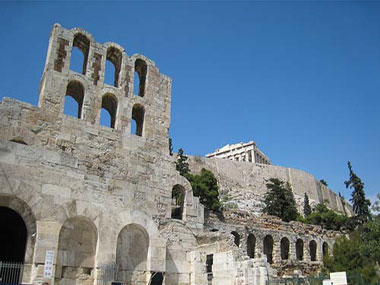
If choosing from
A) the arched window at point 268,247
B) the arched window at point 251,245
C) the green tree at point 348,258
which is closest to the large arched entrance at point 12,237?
the green tree at point 348,258

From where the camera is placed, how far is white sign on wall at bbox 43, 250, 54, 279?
11.3 meters

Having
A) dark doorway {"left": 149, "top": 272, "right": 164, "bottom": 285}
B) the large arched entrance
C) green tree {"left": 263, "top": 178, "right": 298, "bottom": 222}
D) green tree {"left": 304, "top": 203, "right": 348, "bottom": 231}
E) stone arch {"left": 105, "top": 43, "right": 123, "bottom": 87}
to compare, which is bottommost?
dark doorway {"left": 149, "top": 272, "right": 164, "bottom": 285}

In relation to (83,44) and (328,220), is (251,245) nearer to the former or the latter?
(328,220)

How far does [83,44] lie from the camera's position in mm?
17891

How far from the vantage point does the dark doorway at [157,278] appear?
562 inches

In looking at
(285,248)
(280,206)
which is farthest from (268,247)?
(280,206)

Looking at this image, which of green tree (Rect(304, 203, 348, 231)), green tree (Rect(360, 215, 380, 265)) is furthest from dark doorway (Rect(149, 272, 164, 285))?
green tree (Rect(304, 203, 348, 231))

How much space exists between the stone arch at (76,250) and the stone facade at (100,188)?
35 mm

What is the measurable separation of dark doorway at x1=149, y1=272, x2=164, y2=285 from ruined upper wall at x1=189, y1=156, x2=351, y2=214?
1874 inches

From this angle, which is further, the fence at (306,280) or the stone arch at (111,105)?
the stone arch at (111,105)

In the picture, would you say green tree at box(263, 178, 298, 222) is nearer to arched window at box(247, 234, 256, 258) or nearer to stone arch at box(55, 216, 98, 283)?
arched window at box(247, 234, 256, 258)

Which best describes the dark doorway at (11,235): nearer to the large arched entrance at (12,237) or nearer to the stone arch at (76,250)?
the large arched entrance at (12,237)

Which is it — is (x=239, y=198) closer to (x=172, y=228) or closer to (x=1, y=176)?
(x=172, y=228)

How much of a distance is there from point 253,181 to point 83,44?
67144 millimetres
